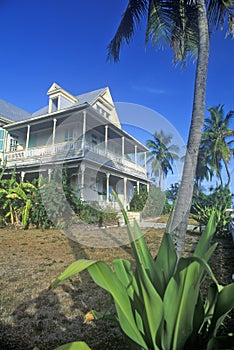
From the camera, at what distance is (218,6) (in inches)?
187

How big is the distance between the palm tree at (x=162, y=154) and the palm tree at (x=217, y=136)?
2558 centimetres

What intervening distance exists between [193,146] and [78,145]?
10276 mm

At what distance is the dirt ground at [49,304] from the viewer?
1.90 meters

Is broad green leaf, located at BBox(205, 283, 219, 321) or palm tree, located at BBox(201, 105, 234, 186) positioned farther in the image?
palm tree, located at BBox(201, 105, 234, 186)

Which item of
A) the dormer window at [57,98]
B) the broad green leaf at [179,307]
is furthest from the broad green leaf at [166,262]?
the dormer window at [57,98]

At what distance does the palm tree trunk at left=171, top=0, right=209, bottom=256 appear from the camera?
3037mm

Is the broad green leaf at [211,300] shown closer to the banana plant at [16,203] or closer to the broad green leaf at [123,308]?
the broad green leaf at [123,308]

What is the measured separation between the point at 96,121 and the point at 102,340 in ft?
44.4

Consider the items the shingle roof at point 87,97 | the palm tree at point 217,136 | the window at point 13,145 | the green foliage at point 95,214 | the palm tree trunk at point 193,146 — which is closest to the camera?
the palm tree trunk at point 193,146

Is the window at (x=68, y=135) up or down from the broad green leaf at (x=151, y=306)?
up

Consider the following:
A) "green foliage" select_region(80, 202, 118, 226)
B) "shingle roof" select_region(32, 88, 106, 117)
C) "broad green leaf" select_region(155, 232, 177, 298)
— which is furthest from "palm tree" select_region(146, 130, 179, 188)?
"shingle roof" select_region(32, 88, 106, 117)

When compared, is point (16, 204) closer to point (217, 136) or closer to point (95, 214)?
point (95, 214)

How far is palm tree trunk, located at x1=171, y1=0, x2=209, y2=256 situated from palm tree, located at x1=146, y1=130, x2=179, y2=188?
0.26m

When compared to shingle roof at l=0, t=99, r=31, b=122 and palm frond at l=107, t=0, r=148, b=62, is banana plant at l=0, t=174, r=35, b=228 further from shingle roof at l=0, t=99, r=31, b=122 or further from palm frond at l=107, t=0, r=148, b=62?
shingle roof at l=0, t=99, r=31, b=122
